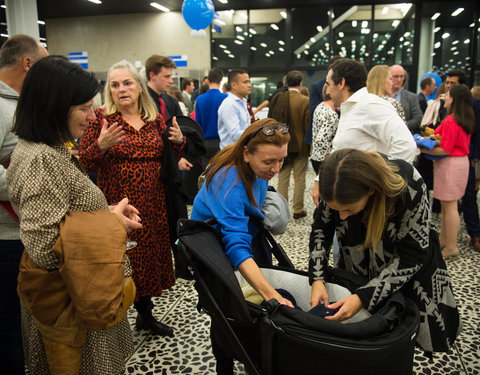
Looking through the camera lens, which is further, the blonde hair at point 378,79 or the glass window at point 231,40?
the glass window at point 231,40

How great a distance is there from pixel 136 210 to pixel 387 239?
38.1 inches

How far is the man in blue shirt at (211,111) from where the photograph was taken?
14.3 ft

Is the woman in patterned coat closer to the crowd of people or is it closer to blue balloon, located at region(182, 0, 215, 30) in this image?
the crowd of people

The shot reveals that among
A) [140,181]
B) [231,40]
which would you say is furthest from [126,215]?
[231,40]

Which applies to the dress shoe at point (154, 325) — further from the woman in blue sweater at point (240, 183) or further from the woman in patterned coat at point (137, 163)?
the woman in blue sweater at point (240, 183)

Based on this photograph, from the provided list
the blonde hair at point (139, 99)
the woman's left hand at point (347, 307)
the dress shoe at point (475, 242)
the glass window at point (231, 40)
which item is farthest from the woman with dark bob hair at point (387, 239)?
the glass window at point (231, 40)

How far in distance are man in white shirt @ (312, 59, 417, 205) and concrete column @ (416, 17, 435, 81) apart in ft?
31.4

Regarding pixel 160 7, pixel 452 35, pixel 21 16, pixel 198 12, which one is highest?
pixel 160 7

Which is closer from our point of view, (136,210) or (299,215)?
(136,210)

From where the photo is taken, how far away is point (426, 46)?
10586 millimetres

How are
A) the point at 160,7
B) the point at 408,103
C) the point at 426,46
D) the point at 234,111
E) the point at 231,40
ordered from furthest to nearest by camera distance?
the point at 231,40 < the point at 160,7 < the point at 426,46 < the point at 408,103 < the point at 234,111

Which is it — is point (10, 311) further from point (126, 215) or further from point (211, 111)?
point (211, 111)

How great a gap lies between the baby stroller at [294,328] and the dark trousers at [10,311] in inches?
28.6

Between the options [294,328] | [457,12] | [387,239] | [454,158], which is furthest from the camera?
[457,12]
